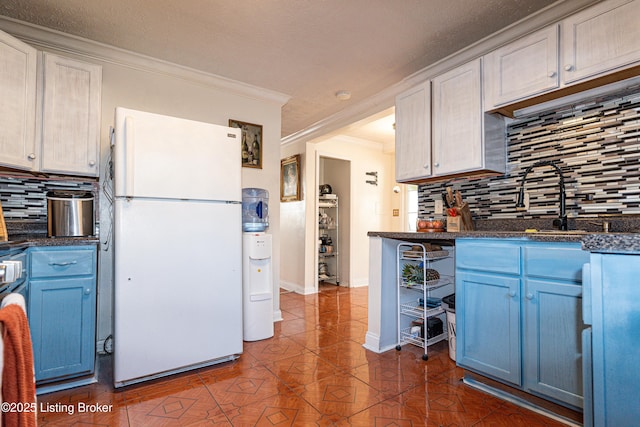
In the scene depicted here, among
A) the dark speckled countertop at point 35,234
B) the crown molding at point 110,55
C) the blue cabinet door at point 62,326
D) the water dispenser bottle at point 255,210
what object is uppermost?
the crown molding at point 110,55

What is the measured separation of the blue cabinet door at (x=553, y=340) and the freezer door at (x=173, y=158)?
2012mm

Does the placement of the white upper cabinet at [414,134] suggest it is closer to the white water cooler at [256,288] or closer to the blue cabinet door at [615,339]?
the white water cooler at [256,288]

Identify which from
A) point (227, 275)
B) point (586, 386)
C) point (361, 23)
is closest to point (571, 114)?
point (361, 23)

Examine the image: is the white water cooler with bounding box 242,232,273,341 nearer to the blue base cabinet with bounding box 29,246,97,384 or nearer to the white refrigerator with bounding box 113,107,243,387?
the white refrigerator with bounding box 113,107,243,387

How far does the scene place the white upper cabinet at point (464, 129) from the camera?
95.3 inches

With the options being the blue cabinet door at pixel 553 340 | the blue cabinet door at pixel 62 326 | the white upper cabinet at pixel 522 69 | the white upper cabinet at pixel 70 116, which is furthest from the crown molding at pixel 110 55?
the blue cabinet door at pixel 553 340

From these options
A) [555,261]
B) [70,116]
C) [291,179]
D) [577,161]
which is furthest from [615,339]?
[291,179]

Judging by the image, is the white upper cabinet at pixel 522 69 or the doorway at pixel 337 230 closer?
Answer: the white upper cabinet at pixel 522 69

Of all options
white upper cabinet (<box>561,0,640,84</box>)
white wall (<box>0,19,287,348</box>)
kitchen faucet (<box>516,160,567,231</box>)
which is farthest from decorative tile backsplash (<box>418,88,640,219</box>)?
white wall (<box>0,19,287,348</box>)

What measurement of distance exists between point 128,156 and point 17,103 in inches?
31.8

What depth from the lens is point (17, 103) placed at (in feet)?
6.91

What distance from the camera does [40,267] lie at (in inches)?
77.2

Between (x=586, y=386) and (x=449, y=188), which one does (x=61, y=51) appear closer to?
(x=449, y=188)

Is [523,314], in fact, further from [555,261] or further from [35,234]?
[35,234]
